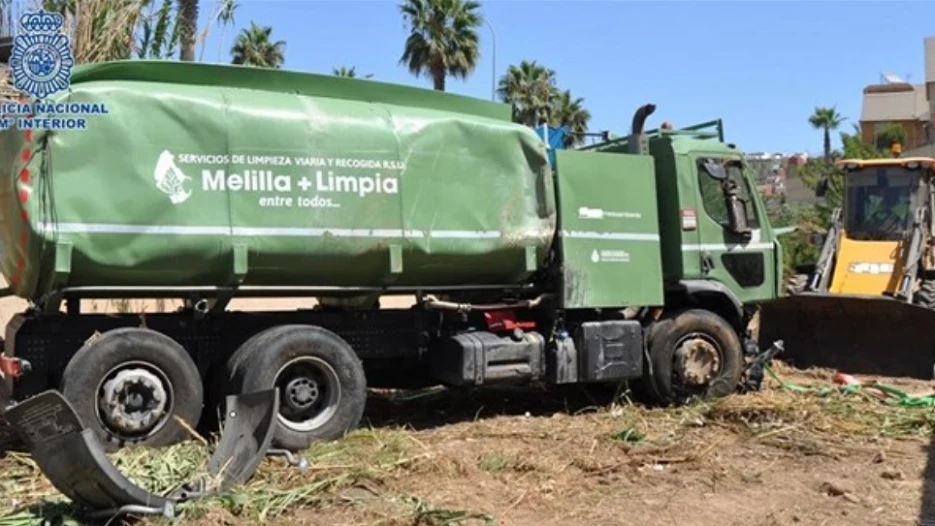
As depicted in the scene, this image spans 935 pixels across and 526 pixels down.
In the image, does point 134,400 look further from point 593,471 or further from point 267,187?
point 593,471

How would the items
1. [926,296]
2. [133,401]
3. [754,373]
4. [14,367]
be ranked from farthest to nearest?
[926,296], [754,373], [133,401], [14,367]

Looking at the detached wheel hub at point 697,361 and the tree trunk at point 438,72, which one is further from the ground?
the tree trunk at point 438,72

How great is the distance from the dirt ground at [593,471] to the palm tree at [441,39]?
2757cm

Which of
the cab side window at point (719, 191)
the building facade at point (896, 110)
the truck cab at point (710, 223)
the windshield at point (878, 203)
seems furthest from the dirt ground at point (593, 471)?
the building facade at point (896, 110)

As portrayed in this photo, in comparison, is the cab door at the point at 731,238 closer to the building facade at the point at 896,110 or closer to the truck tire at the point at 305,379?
the truck tire at the point at 305,379

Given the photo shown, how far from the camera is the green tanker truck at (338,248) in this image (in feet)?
22.7

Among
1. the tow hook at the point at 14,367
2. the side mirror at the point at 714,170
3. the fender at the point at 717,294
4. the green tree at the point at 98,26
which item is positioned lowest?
the tow hook at the point at 14,367

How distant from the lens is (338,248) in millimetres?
7750

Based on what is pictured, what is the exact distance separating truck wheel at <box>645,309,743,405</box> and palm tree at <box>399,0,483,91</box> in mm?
27080

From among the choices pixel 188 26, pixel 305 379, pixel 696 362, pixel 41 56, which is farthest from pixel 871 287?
pixel 188 26

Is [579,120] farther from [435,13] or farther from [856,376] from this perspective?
[856,376]

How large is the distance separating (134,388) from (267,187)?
5.92 ft

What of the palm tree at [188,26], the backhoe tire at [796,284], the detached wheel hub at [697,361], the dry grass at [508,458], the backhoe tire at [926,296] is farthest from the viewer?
the palm tree at [188,26]

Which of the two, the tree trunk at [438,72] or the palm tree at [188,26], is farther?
the tree trunk at [438,72]
